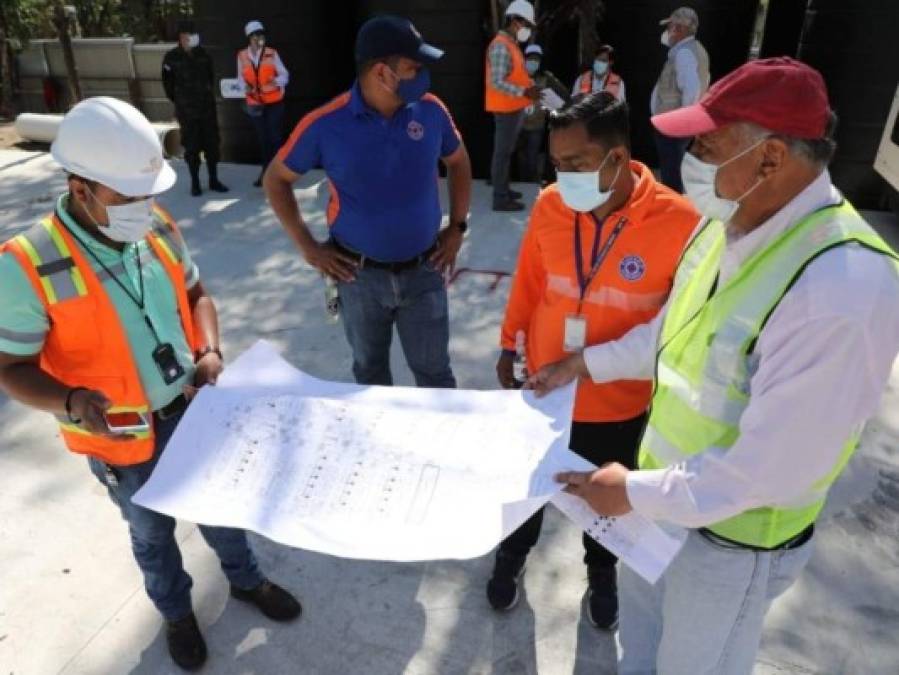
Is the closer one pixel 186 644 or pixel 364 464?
pixel 364 464

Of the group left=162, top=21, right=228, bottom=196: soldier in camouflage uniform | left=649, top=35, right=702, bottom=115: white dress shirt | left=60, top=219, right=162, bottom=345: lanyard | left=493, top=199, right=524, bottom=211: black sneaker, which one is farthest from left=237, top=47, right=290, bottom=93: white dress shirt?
left=60, top=219, right=162, bottom=345: lanyard

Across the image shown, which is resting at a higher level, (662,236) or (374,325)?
(662,236)

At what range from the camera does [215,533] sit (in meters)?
2.27

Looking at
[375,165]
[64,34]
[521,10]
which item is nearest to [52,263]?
[375,165]

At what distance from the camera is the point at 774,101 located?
3.89 feet

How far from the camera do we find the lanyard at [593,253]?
1909 millimetres

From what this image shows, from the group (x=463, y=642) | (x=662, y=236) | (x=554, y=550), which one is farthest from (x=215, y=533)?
(x=662, y=236)

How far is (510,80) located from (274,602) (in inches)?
211

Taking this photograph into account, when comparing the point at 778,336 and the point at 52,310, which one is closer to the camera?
the point at 778,336

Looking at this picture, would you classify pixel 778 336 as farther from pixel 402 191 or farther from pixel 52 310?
pixel 402 191

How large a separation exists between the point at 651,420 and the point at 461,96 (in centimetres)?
708

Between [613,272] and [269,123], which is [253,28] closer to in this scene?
[269,123]

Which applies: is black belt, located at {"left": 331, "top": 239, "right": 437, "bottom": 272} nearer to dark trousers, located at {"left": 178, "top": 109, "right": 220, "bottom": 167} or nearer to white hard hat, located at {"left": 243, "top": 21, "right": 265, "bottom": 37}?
dark trousers, located at {"left": 178, "top": 109, "right": 220, "bottom": 167}

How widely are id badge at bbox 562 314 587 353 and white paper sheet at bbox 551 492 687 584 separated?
1.84ft
